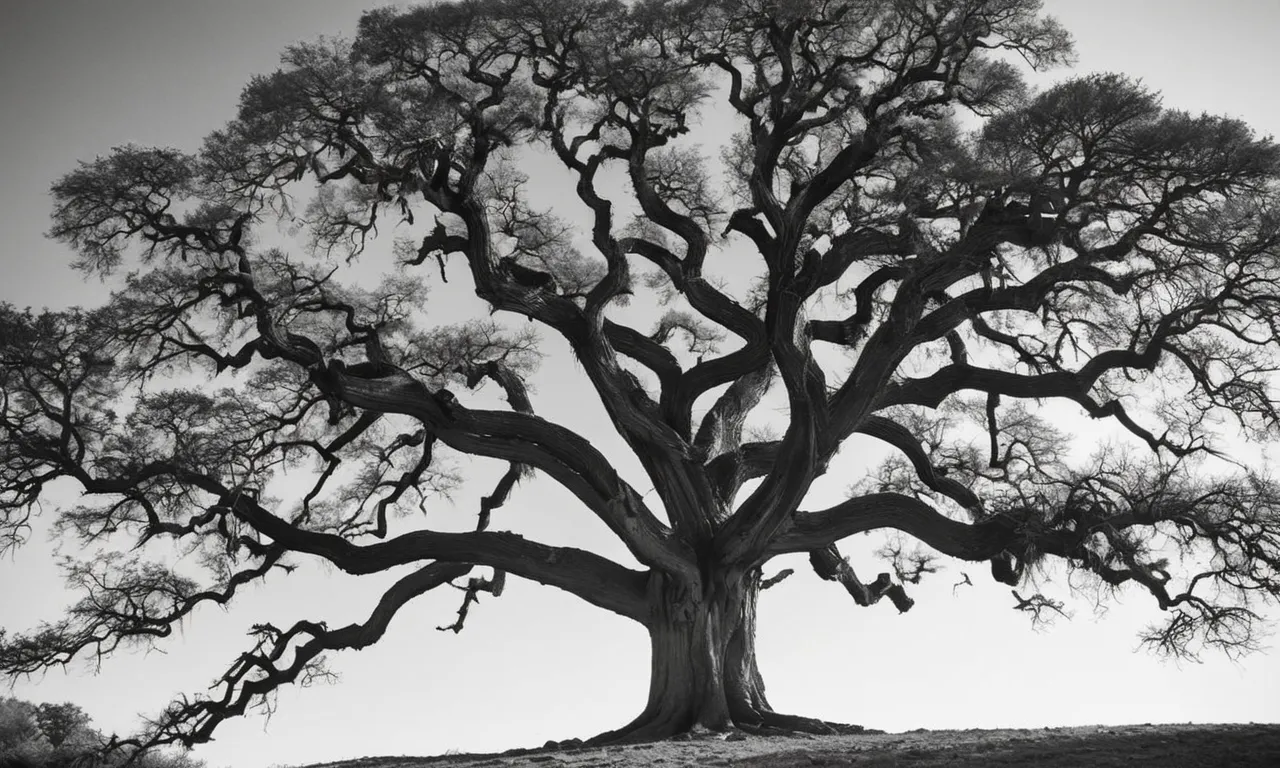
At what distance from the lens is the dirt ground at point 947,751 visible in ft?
24.0

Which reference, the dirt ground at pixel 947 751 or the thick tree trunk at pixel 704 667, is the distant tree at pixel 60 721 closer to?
the dirt ground at pixel 947 751

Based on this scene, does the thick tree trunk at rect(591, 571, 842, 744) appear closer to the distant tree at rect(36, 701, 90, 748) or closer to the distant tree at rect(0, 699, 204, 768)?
the distant tree at rect(0, 699, 204, 768)

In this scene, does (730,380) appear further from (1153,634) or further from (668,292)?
(1153,634)

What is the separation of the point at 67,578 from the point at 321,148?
5.35 meters

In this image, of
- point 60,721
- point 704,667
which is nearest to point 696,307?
point 704,667

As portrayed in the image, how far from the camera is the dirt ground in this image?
24.0ft

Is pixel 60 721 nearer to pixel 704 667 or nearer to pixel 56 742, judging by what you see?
pixel 56 742

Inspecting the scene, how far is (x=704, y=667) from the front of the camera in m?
11.4

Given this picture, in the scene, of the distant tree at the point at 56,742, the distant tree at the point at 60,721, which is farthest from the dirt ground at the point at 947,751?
the distant tree at the point at 60,721

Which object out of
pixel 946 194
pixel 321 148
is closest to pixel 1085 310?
pixel 946 194

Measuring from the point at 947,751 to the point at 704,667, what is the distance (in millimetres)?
3704

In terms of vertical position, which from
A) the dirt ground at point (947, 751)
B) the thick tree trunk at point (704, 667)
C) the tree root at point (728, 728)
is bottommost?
the dirt ground at point (947, 751)

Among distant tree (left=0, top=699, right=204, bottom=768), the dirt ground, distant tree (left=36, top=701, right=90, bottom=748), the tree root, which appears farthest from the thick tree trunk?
distant tree (left=36, top=701, right=90, bottom=748)

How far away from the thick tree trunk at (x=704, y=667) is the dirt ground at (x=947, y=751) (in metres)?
0.87
